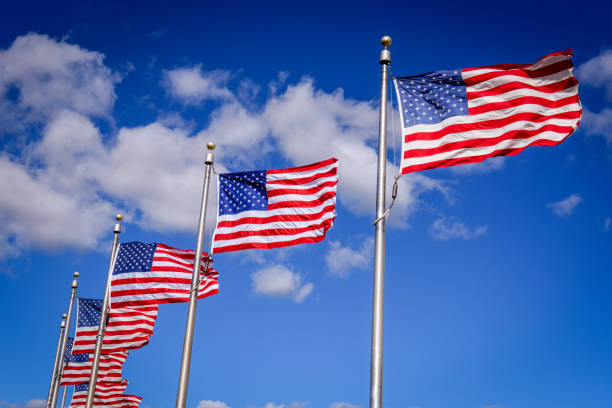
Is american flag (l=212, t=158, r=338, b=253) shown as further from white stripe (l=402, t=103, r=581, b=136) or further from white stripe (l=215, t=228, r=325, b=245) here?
white stripe (l=402, t=103, r=581, b=136)

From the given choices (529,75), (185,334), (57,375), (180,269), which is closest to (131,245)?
(180,269)

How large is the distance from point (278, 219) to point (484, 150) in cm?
679

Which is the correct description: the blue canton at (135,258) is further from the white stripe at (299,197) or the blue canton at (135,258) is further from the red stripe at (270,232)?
the white stripe at (299,197)

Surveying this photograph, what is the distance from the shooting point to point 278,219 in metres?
17.5

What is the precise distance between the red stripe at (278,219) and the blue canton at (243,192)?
1.09 feet

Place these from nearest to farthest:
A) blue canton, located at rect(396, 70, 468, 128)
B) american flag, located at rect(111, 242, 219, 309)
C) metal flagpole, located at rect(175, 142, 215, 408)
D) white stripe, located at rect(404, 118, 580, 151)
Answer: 1. white stripe, located at rect(404, 118, 580, 151)
2. blue canton, located at rect(396, 70, 468, 128)
3. metal flagpole, located at rect(175, 142, 215, 408)
4. american flag, located at rect(111, 242, 219, 309)

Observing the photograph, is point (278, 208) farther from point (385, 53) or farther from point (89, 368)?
point (89, 368)

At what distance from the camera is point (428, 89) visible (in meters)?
13.8

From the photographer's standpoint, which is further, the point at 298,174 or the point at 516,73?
the point at 298,174

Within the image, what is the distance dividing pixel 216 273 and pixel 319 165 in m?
7.71

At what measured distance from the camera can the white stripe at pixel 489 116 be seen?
13.2 metres

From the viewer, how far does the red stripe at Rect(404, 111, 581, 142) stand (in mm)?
13148

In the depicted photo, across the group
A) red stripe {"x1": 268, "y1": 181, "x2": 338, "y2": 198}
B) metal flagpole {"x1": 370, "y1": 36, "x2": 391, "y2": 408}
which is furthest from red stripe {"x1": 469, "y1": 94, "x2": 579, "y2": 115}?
red stripe {"x1": 268, "y1": 181, "x2": 338, "y2": 198}

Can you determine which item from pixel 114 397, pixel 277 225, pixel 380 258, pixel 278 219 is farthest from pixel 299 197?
pixel 114 397
